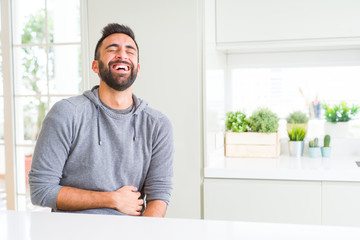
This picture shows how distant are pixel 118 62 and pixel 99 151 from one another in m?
0.37

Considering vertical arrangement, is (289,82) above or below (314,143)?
above

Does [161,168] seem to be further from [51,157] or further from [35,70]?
[35,70]

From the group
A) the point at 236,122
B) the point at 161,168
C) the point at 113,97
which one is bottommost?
the point at 161,168

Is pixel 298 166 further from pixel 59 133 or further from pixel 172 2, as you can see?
pixel 59 133

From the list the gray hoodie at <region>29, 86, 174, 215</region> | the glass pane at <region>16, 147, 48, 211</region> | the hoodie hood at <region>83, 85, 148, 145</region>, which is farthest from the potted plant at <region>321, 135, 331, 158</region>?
the glass pane at <region>16, 147, 48, 211</region>

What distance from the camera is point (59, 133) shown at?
153 cm

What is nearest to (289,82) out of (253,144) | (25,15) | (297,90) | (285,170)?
(297,90)

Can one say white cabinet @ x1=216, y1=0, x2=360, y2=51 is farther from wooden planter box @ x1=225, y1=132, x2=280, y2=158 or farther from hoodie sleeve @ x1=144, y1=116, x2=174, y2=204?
hoodie sleeve @ x1=144, y1=116, x2=174, y2=204

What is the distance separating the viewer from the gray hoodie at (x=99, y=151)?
5.00ft

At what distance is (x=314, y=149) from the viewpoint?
266cm

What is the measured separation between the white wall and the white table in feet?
3.95

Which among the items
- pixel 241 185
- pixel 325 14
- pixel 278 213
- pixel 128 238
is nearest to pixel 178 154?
pixel 241 185

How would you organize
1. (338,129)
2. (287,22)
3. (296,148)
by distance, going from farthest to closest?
(338,129) < (296,148) < (287,22)

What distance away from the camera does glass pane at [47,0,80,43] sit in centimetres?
290
